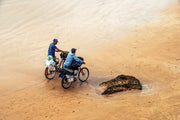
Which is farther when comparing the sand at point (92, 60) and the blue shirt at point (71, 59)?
the blue shirt at point (71, 59)

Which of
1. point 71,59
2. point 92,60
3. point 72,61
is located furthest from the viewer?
point 92,60

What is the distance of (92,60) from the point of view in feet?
35.0

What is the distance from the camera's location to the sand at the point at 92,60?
6.23 metres

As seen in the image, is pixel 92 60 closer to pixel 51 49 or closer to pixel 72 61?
pixel 51 49

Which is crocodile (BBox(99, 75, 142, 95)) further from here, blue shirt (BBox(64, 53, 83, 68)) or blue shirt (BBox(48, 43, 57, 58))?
blue shirt (BBox(48, 43, 57, 58))

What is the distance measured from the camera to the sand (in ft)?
20.4

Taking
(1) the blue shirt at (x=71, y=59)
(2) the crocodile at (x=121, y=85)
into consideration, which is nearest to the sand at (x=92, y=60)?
(2) the crocodile at (x=121, y=85)

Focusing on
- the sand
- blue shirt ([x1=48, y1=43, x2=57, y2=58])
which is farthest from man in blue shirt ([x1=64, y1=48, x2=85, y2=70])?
blue shirt ([x1=48, y1=43, x2=57, y2=58])

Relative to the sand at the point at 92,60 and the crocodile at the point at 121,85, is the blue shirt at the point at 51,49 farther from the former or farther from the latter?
the crocodile at the point at 121,85

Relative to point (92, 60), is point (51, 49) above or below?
above

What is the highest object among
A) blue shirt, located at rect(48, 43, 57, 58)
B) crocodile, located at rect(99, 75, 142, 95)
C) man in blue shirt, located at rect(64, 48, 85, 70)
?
blue shirt, located at rect(48, 43, 57, 58)

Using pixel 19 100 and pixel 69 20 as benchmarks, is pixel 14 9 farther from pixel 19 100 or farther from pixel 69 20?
pixel 19 100

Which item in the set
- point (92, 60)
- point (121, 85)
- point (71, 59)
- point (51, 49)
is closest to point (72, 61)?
point (71, 59)

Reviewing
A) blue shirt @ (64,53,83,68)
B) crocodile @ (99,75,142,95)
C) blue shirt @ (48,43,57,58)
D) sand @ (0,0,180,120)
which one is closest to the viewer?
sand @ (0,0,180,120)
